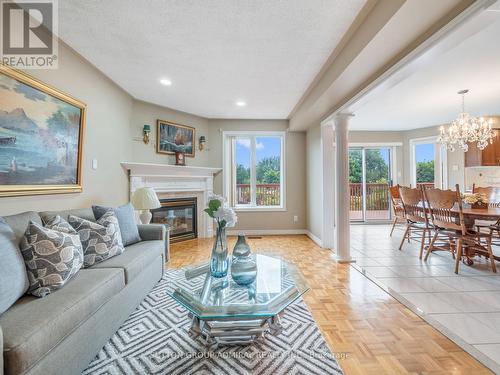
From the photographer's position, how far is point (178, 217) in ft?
14.8

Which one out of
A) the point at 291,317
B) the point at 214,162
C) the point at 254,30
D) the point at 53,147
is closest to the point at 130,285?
the point at 291,317

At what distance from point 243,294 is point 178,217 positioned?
317 cm

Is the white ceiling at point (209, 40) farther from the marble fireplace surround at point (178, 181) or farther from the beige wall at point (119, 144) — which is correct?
the marble fireplace surround at point (178, 181)

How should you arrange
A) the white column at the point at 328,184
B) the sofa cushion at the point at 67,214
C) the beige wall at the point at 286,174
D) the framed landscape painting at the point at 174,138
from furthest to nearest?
the beige wall at the point at 286,174, the framed landscape painting at the point at 174,138, the white column at the point at 328,184, the sofa cushion at the point at 67,214

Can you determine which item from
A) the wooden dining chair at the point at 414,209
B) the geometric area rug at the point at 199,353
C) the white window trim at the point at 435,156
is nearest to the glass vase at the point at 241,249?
the geometric area rug at the point at 199,353

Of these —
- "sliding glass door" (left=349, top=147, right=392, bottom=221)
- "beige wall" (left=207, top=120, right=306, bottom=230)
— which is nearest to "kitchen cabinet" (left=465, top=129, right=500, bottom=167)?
"sliding glass door" (left=349, top=147, right=392, bottom=221)

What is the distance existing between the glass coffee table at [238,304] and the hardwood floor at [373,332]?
0.46 meters

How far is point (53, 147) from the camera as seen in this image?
222cm

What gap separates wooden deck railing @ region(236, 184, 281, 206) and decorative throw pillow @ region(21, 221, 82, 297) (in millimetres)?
3705

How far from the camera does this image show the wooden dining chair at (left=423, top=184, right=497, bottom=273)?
9.21ft

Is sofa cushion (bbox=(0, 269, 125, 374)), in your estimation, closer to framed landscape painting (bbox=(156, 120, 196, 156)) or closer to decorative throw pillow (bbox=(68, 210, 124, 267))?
decorative throw pillow (bbox=(68, 210, 124, 267))

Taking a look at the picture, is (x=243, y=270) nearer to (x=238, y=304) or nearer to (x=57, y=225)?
(x=238, y=304)

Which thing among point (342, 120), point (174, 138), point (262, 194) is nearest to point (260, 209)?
point (262, 194)

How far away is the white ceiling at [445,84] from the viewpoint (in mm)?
1812
